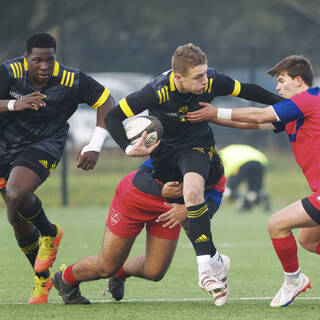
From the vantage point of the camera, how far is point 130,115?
6.35 metres

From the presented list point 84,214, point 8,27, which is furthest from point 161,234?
point 8,27

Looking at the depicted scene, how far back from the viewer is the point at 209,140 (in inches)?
259

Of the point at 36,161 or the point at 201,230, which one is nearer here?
the point at 201,230

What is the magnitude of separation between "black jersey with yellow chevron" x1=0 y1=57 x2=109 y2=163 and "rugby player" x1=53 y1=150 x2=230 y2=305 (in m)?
0.78

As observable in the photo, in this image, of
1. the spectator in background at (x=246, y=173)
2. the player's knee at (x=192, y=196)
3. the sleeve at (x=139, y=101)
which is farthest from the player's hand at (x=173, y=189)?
the spectator in background at (x=246, y=173)

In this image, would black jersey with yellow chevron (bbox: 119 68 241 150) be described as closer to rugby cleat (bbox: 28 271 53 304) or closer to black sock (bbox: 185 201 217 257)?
black sock (bbox: 185 201 217 257)

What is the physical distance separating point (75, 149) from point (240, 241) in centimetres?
724

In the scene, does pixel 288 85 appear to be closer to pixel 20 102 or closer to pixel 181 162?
pixel 181 162

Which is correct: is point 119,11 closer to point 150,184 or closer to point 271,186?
point 271,186

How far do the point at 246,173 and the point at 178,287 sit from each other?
873 centimetres

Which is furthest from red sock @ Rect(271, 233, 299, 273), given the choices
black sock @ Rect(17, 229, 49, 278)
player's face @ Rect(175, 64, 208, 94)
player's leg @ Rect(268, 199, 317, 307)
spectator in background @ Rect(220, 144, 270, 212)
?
spectator in background @ Rect(220, 144, 270, 212)

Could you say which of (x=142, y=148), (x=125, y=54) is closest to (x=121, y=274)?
(x=142, y=148)

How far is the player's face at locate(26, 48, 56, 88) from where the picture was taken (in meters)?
6.74

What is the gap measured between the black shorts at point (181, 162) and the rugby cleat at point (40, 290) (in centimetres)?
123
